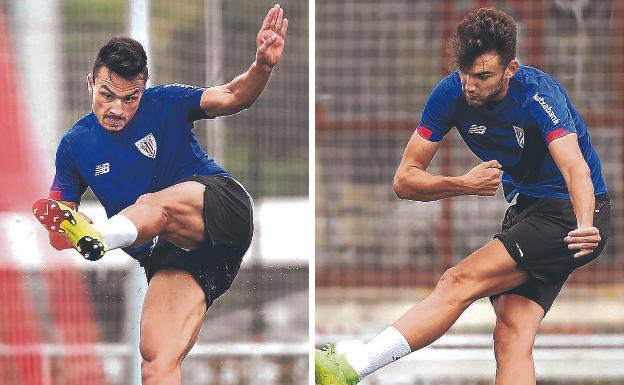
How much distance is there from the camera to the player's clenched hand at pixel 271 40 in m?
4.19

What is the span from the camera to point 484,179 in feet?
14.4

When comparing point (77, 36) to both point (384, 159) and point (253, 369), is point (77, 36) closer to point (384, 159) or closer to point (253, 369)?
point (253, 369)

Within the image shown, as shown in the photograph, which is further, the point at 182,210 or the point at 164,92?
the point at 164,92

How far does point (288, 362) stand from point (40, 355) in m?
1.09

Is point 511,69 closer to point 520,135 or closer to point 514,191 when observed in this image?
point 520,135

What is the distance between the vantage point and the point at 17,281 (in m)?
5.61

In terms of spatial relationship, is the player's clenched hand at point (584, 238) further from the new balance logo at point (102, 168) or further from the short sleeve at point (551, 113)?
the new balance logo at point (102, 168)

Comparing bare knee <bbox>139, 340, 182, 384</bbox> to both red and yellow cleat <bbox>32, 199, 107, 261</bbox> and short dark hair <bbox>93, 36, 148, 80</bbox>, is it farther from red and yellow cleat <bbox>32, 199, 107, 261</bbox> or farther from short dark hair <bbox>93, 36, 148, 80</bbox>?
short dark hair <bbox>93, 36, 148, 80</bbox>

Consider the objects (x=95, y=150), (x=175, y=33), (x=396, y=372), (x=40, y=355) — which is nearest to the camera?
(x=95, y=150)

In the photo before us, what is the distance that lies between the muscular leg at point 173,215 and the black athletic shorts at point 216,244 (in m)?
0.03

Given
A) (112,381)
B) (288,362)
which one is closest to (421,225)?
(288,362)

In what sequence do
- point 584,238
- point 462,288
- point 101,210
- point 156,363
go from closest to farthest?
point 584,238
point 156,363
point 462,288
point 101,210

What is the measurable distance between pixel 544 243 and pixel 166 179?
1295mm

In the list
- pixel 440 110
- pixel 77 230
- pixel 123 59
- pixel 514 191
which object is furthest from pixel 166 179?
pixel 514 191
